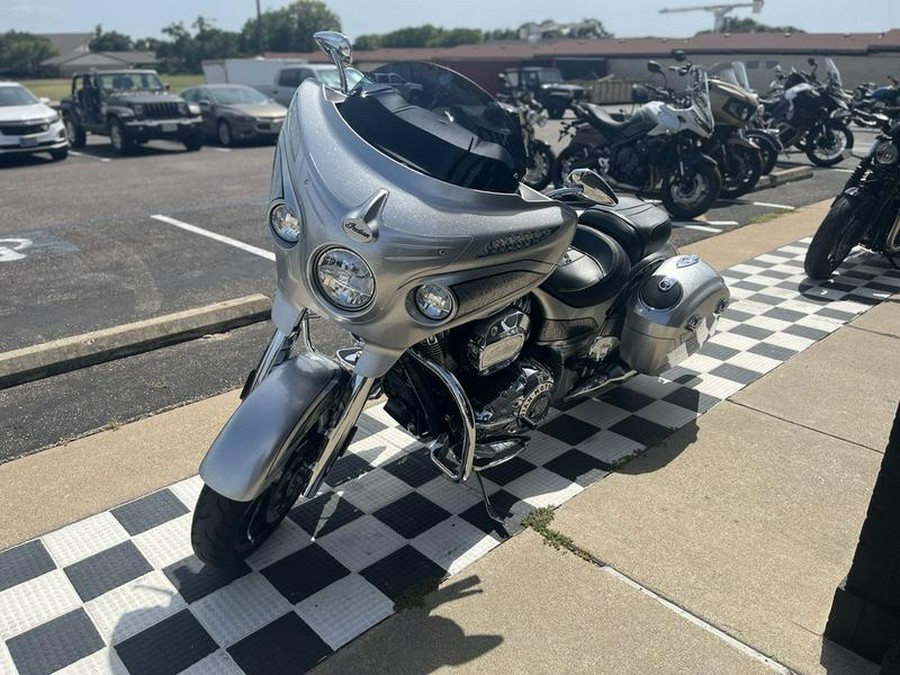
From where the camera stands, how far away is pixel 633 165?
344 inches

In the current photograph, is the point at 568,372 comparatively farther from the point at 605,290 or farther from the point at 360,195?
the point at 360,195

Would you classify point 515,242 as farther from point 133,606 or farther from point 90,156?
point 90,156

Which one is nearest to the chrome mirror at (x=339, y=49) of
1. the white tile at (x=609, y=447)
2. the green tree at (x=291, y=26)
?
the white tile at (x=609, y=447)

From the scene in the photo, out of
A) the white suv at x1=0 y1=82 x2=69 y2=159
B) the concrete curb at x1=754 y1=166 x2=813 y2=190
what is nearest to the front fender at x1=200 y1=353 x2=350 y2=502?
the concrete curb at x1=754 y1=166 x2=813 y2=190

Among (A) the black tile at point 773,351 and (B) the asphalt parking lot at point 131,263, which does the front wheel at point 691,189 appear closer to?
(B) the asphalt parking lot at point 131,263

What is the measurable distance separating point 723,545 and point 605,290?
3.95ft

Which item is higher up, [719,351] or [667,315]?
[667,315]

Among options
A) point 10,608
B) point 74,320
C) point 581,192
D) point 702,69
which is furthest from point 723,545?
point 702,69

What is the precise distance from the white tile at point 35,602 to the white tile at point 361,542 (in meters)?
0.90

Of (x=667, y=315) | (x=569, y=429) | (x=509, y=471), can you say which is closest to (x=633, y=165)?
(x=667, y=315)

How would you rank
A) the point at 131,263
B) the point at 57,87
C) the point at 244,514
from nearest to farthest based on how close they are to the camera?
the point at 244,514
the point at 131,263
the point at 57,87

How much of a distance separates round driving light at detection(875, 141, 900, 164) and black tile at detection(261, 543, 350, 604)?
5533mm

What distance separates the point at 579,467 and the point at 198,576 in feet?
5.61

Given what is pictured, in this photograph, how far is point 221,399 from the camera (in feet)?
12.8
